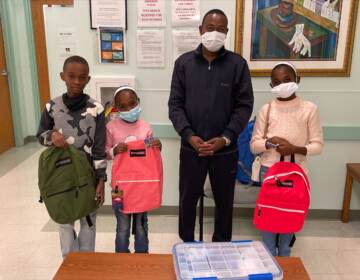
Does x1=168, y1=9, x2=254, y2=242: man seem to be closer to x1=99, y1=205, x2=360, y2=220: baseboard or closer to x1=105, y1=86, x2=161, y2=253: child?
x1=105, y1=86, x2=161, y2=253: child

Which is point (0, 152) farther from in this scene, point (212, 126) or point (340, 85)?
point (340, 85)

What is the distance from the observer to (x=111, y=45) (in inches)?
104

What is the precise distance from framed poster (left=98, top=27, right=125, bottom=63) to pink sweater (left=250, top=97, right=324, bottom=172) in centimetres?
125

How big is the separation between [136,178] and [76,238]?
494 mm

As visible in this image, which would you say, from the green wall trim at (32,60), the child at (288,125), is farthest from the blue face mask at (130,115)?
the green wall trim at (32,60)

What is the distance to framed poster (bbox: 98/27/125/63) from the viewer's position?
2.61 m

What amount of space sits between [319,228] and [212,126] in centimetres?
144

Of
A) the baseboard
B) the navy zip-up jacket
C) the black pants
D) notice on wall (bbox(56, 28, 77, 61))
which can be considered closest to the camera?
the navy zip-up jacket

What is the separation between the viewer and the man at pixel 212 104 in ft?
6.52

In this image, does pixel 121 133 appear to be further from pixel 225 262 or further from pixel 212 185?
pixel 225 262

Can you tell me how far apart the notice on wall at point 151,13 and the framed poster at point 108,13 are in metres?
0.12

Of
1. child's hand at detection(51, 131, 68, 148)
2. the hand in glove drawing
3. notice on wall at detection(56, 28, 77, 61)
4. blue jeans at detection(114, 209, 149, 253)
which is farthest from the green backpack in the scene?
the hand in glove drawing

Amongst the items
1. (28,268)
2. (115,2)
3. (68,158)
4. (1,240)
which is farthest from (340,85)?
(1,240)

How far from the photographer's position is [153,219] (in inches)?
116
